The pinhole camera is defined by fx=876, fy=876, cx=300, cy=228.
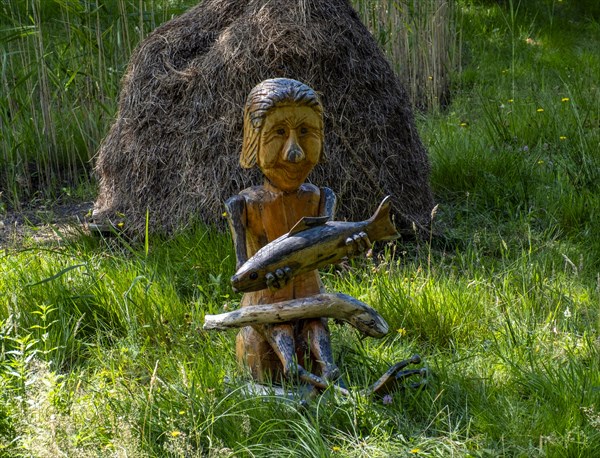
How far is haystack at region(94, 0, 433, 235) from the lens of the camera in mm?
4867

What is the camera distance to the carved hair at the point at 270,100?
3.12 metres

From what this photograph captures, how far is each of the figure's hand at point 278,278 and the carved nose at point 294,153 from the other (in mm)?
395

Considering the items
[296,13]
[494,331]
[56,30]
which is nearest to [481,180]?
[296,13]

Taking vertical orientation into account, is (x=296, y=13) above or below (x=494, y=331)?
above

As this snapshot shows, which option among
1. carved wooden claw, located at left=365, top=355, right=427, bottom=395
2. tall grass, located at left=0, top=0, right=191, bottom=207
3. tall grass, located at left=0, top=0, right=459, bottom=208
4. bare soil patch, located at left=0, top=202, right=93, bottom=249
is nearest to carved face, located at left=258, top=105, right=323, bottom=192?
carved wooden claw, located at left=365, top=355, right=427, bottom=395

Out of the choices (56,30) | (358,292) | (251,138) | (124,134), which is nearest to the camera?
(251,138)

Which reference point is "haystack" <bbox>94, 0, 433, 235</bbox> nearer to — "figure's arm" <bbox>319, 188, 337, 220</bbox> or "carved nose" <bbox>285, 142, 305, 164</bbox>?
"figure's arm" <bbox>319, 188, 337, 220</bbox>

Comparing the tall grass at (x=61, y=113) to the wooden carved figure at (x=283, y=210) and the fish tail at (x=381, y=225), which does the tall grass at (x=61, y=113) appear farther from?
the fish tail at (x=381, y=225)

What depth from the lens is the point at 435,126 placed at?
23.2 feet

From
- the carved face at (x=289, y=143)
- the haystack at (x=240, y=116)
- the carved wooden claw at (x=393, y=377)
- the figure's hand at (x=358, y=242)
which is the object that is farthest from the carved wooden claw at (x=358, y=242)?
the haystack at (x=240, y=116)

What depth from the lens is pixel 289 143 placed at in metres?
3.14

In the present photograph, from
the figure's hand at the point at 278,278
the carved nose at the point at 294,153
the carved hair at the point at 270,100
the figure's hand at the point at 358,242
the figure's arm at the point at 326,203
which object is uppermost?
the carved hair at the point at 270,100

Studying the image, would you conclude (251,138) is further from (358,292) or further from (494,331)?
(494,331)

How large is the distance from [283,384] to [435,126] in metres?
4.30
